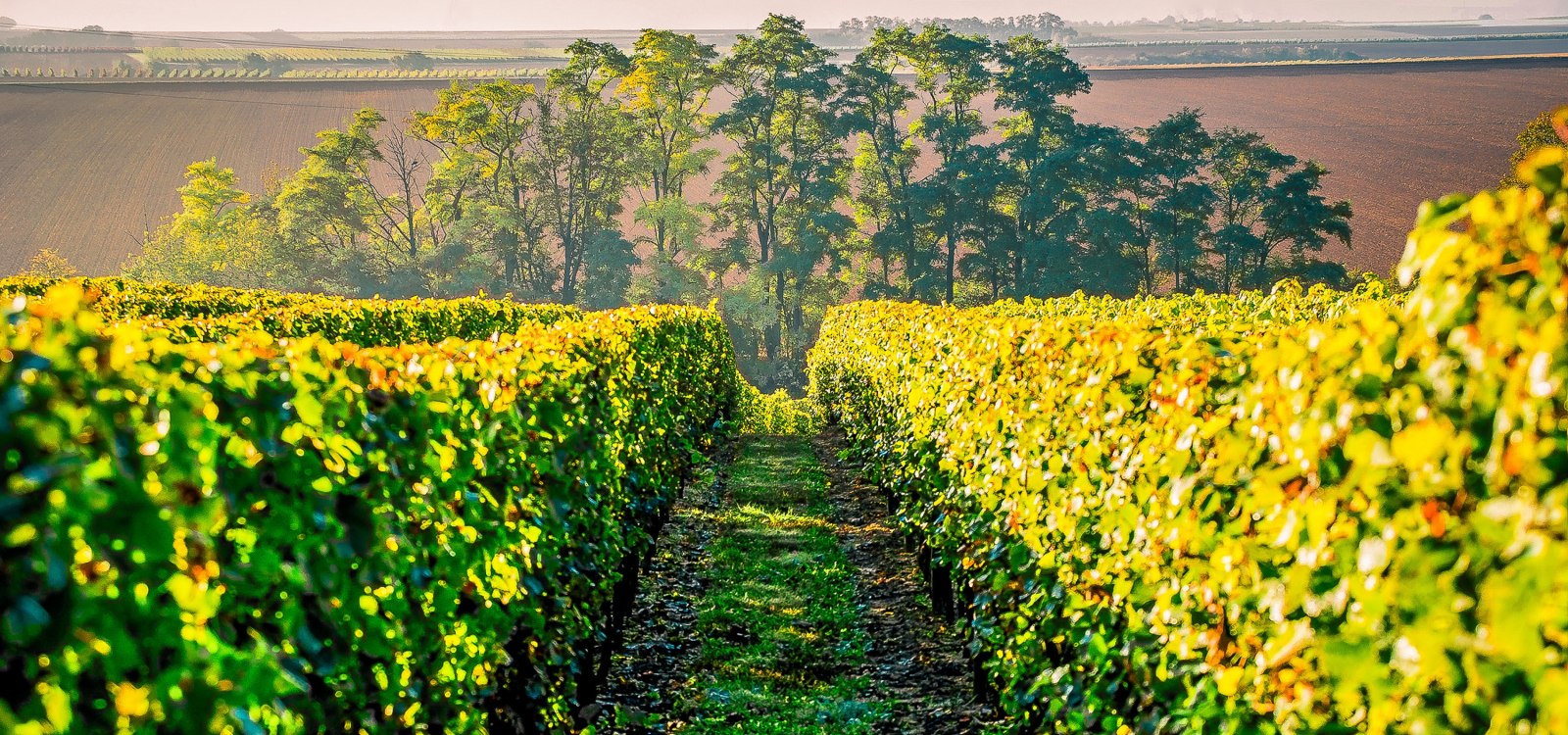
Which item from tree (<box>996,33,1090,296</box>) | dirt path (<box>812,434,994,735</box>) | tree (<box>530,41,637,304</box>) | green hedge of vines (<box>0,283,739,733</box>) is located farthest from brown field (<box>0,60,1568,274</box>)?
green hedge of vines (<box>0,283,739,733</box>)

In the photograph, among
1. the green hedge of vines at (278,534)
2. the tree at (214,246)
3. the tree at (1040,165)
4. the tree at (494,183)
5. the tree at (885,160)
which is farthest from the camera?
the tree at (214,246)

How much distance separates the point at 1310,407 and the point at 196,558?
9.03ft

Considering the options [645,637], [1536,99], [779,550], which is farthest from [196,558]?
[1536,99]

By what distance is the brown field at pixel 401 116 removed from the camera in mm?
75875

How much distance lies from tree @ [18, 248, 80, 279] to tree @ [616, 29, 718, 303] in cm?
4314

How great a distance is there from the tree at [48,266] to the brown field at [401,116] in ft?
9.21

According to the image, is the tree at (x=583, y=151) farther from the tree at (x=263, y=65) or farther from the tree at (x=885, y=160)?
the tree at (x=263, y=65)

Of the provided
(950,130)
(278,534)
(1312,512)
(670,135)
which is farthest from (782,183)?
(1312,512)

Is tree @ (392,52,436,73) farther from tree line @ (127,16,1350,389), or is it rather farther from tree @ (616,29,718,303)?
tree @ (616,29,718,303)

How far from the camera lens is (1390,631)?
7.95ft

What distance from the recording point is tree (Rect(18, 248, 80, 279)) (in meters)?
82.4

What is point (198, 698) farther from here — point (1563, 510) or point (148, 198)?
point (148, 198)

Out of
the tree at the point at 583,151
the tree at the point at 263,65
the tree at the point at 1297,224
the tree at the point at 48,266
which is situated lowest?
the tree at the point at 48,266

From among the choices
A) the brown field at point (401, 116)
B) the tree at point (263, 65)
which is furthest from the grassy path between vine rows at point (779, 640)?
the tree at point (263, 65)
